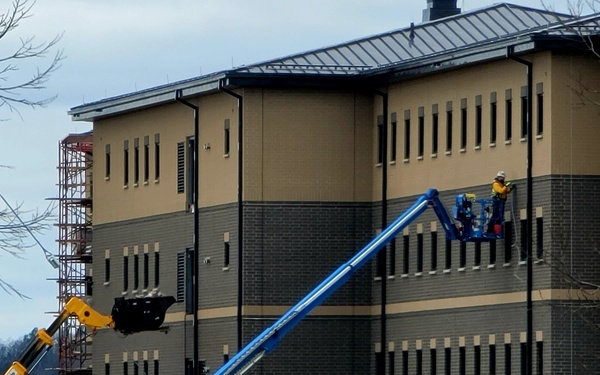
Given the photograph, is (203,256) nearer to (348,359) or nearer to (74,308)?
(348,359)

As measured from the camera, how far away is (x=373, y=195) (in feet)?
262

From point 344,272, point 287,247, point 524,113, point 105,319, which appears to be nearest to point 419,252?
point 344,272

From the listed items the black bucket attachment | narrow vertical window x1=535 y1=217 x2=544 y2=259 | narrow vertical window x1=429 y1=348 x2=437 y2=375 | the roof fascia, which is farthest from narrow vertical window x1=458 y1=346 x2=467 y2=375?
the roof fascia

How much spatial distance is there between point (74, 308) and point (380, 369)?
12108mm

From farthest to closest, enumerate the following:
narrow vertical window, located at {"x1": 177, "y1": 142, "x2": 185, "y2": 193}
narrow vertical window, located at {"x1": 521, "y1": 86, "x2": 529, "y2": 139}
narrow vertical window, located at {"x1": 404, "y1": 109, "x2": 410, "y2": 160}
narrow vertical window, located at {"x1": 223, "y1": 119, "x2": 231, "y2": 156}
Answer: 1. narrow vertical window, located at {"x1": 177, "y1": 142, "x2": 185, "y2": 193}
2. narrow vertical window, located at {"x1": 223, "y1": 119, "x2": 231, "y2": 156}
3. narrow vertical window, located at {"x1": 404, "y1": 109, "x2": 410, "y2": 160}
4. narrow vertical window, located at {"x1": 521, "y1": 86, "x2": 529, "y2": 139}

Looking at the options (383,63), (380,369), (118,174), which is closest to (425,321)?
(380,369)

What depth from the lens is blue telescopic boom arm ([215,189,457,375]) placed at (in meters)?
73.2

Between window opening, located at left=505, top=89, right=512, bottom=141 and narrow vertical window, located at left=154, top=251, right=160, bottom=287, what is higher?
window opening, located at left=505, top=89, right=512, bottom=141

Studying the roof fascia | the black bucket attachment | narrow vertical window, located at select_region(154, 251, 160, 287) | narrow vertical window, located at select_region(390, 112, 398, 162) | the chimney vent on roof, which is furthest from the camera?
the chimney vent on roof

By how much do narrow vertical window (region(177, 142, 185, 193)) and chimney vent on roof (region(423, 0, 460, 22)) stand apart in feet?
30.1

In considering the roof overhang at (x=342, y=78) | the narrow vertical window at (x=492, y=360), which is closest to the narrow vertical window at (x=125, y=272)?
the roof overhang at (x=342, y=78)

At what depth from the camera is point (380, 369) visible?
79188 mm

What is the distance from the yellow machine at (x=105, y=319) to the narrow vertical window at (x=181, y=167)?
7795 mm

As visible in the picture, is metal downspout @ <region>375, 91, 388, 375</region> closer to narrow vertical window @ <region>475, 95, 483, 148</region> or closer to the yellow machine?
narrow vertical window @ <region>475, 95, 483, 148</region>
